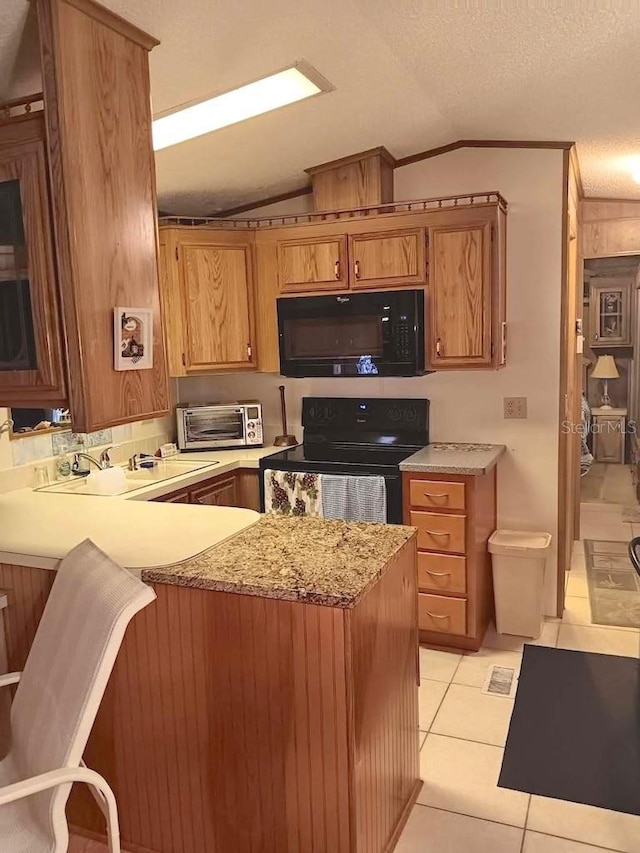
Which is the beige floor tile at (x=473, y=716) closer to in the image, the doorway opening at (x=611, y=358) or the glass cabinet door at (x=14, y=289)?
the glass cabinet door at (x=14, y=289)

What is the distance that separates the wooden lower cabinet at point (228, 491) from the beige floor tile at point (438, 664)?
118 cm

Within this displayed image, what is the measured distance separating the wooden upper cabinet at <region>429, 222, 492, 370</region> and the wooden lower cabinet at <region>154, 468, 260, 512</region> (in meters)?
1.23

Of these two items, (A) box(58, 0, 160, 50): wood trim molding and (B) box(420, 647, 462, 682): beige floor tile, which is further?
(B) box(420, 647, 462, 682): beige floor tile

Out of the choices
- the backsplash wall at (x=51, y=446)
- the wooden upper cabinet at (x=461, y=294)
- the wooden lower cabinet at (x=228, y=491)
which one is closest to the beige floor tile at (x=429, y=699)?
the wooden lower cabinet at (x=228, y=491)

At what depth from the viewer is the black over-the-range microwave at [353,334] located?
11.1 ft

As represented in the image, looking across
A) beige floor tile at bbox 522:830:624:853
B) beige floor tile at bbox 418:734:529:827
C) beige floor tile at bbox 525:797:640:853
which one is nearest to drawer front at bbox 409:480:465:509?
beige floor tile at bbox 418:734:529:827

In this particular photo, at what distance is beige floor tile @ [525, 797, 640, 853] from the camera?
204 centimetres

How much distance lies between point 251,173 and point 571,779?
305 centimetres

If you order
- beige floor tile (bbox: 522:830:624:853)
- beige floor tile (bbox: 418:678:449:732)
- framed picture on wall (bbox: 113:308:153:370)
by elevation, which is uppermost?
framed picture on wall (bbox: 113:308:153:370)

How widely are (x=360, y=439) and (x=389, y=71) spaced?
2029 millimetres

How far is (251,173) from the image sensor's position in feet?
11.3

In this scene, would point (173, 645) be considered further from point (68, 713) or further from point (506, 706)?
point (506, 706)

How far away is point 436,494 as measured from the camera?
126 inches

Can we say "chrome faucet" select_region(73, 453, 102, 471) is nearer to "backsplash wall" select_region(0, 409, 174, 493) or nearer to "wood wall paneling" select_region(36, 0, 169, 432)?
"backsplash wall" select_region(0, 409, 174, 493)
